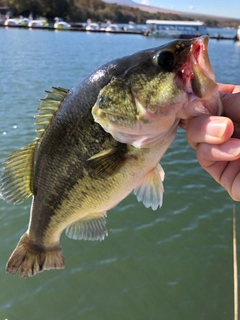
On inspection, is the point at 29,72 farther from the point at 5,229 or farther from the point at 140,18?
the point at 140,18

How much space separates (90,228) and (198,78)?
132cm

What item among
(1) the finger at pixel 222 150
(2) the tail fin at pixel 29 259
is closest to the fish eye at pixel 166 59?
(1) the finger at pixel 222 150

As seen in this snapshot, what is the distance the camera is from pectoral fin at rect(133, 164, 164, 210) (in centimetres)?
204

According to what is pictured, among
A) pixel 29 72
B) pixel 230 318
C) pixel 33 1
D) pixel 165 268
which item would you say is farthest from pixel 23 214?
pixel 33 1

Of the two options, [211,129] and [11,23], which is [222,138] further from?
[11,23]

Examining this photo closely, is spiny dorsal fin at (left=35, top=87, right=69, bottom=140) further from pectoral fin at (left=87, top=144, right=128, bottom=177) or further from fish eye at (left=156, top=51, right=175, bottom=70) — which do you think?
fish eye at (left=156, top=51, right=175, bottom=70)

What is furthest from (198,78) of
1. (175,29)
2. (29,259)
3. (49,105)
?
(175,29)

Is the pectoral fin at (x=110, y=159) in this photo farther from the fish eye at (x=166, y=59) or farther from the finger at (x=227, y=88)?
the finger at (x=227, y=88)

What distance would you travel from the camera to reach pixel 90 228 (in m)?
2.32

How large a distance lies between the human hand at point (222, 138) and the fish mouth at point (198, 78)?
91 mm

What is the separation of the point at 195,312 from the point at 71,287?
5.21 feet

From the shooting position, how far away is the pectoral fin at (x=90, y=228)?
2.31 metres

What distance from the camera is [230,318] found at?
397cm

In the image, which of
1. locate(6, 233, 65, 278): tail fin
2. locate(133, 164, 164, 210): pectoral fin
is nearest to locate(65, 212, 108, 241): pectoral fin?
locate(6, 233, 65, 278): tail fin
